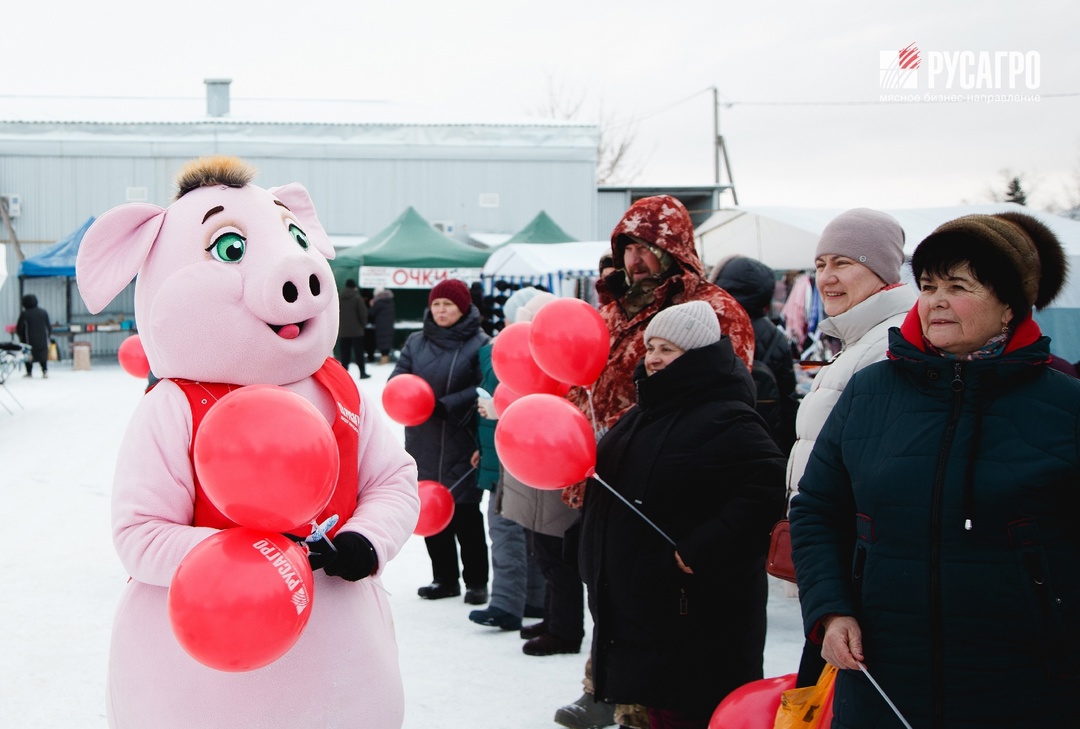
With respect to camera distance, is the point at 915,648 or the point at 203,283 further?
the point at 203,283

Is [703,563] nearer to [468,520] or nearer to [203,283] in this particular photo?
[203,283]

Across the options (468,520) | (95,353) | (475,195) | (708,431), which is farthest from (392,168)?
(708,431)

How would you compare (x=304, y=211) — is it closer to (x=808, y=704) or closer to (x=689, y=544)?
(x=689, y=544)

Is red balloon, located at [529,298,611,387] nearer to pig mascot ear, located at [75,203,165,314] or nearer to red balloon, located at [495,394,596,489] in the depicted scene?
red balloon, located at [495,394,596,489]

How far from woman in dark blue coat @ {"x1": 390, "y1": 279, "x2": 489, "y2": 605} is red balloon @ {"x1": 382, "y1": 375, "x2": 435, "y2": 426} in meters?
0.18

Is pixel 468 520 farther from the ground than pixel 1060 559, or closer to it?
closer to it

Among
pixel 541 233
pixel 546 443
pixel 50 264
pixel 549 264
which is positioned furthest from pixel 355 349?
pixel 546 443

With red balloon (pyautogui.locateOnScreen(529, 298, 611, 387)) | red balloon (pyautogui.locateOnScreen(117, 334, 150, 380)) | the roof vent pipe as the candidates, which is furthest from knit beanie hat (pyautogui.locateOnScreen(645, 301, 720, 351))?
the roof vent pipe

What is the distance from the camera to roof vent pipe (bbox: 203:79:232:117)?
27.0 metres

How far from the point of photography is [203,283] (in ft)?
7.31

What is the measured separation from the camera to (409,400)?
5094 mm

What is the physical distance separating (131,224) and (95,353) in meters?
22.5

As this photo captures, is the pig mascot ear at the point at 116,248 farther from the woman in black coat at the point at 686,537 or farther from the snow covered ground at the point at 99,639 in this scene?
the snow covered ground at the point at 99,639

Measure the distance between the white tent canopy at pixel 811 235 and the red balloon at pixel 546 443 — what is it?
2.24 m
